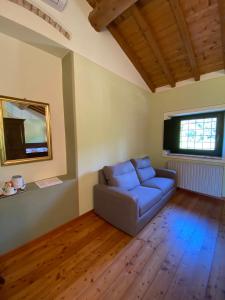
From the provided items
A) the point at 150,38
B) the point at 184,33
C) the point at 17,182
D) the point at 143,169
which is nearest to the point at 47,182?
the point at 17,182

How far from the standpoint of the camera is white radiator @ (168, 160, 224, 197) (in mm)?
2766

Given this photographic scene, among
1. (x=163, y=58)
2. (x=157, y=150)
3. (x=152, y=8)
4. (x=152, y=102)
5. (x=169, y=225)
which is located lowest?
(x=169, y=225)

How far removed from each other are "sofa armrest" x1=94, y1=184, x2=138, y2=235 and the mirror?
1011 mm

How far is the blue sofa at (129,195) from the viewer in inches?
71.6

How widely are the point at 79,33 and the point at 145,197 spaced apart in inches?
103

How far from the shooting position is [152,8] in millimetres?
2119

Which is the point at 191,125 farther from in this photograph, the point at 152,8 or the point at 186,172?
the point at 152,8

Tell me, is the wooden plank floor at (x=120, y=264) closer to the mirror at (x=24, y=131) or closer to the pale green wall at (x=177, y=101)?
the mirror at (x=24, y=131)

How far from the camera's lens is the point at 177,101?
3.26 m

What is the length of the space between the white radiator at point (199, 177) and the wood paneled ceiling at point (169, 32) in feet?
6.16

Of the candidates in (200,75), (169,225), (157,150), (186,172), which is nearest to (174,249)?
(169,225)

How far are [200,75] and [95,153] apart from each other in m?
2.75

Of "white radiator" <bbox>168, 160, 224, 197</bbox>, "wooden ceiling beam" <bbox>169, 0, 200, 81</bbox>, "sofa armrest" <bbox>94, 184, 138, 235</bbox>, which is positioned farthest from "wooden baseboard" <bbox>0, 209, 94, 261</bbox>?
"wooden ceiling beam" <bbox>169, 0, 200, 81</bbox>

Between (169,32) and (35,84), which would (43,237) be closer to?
(35,84)
